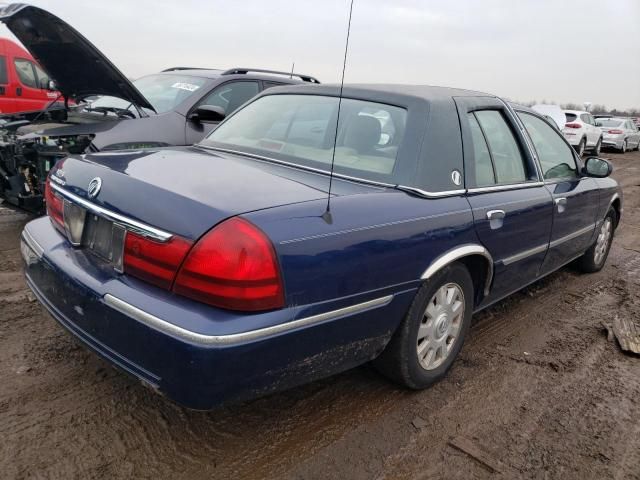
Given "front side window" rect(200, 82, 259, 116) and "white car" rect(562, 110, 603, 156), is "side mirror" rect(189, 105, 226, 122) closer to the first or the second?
"front side window" rect(200, 82, 259, 116)

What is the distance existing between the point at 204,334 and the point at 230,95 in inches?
174

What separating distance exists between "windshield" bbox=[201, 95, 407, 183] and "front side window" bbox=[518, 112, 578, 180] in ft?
4.58

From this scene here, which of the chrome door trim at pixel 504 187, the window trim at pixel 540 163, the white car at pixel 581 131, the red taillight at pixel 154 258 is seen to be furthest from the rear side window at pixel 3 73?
the white car at pixel 581 131

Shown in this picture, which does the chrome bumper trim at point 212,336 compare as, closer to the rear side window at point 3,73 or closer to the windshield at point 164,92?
the windshield at point 164,92

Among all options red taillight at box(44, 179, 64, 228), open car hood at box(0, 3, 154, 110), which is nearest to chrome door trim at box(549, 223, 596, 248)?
red taillight at box(44, 179, 64, 228)

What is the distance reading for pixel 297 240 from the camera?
199 cm

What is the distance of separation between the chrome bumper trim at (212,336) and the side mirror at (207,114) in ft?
10.3

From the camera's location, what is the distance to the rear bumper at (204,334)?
187cm

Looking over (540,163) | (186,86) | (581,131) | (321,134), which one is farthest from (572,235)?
(581,131)

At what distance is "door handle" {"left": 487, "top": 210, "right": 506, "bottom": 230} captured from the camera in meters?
2.96

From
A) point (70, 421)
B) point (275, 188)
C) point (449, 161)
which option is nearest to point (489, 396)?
point (449, 161)

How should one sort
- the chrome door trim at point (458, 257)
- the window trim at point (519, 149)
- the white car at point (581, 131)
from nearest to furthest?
1. the chrome door trim at point (458, 257)
2. the window trim at point (519, 149)
3. the white car at point (581, 131)

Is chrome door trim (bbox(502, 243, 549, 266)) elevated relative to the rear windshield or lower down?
lower down

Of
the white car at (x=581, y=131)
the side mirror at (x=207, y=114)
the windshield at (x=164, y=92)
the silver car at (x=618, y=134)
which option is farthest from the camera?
the silver car at (x=618, y=134)
